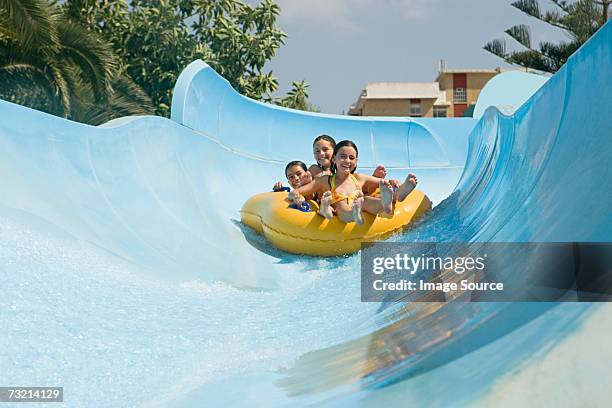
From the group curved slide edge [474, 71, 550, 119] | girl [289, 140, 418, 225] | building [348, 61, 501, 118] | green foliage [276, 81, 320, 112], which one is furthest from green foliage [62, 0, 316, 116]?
building [348, 61, 501, 118]

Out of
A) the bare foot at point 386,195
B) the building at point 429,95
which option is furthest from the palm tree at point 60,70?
the building at point 429,95

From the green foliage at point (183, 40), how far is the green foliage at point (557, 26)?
514 cm

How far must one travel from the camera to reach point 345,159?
4.28 metres

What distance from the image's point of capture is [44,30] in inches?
280

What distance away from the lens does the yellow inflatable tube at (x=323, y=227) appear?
13.4 feet

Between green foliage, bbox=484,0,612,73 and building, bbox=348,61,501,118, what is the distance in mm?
17999

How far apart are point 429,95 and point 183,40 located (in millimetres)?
21527

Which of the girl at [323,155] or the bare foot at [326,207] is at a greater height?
the girl at [323,155]

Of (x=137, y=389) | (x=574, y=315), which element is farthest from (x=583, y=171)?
(x=137, y=389)

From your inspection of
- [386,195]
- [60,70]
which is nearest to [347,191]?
[386,195]

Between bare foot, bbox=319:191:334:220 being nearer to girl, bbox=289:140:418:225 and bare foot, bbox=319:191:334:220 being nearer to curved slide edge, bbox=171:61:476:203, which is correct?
girl, bbox=289:140:418:225

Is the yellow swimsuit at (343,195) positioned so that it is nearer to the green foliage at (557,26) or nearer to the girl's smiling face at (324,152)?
the girl's smiling face at (324,152)

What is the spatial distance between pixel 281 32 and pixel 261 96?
1376 millimetres

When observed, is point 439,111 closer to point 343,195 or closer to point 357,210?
point 343,195
